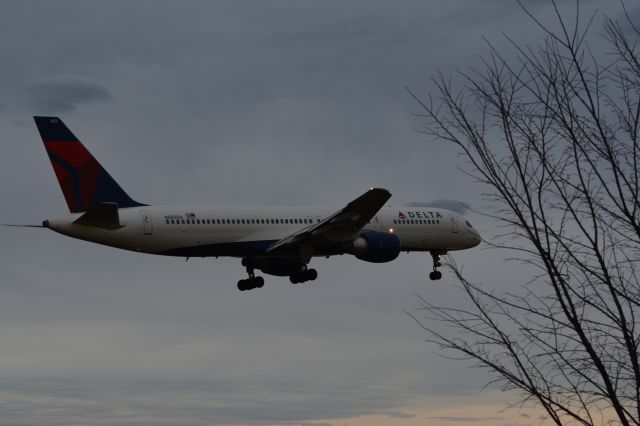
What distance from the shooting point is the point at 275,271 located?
5053 centimetres

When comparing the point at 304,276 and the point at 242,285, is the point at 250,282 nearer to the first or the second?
the point at 242,285

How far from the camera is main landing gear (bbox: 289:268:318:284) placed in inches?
1914

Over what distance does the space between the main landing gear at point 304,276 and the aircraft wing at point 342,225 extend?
157 centimetres

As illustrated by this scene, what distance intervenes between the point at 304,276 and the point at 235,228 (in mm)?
4208

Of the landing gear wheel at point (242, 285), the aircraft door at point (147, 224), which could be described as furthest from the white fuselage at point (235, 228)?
the landing gear wheel at point (242, 285)

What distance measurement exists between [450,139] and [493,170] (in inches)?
33.3

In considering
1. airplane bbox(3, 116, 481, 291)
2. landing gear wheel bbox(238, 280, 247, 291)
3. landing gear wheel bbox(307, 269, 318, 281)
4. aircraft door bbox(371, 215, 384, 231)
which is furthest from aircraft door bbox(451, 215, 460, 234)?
landing gear wheel bbox(238, 280, 247, 291)

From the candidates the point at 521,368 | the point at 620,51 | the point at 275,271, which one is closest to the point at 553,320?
the point at 521,368

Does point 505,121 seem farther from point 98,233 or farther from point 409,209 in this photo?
point 409,209

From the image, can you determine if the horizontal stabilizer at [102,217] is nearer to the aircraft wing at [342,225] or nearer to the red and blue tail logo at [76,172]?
the red and blue tail logo at [76,172]

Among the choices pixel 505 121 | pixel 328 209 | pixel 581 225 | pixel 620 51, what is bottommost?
pixel 581 225

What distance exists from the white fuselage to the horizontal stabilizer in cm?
29

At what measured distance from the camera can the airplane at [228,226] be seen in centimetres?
4503

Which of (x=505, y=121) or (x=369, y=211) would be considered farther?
(x=369, y=211)
